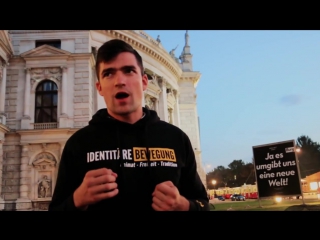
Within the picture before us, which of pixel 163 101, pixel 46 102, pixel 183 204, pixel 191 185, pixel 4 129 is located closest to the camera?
pixel 183 204

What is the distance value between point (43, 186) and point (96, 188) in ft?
12.5

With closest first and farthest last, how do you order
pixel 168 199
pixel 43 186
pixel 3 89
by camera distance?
pixel 168 199 < pixel 43 186 < pixel 3 89

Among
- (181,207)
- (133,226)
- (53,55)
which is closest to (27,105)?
(53,55)

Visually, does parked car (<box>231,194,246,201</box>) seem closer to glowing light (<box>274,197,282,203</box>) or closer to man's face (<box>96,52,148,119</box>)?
glowing light (<box>274,197,282,203</box>)

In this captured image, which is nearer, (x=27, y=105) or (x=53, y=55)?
(x=27, y=105)

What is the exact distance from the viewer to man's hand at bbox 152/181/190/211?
2.63 m

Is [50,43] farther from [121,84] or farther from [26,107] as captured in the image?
[121,84]

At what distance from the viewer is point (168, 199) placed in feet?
8.70

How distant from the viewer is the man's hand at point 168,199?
2.63 meters

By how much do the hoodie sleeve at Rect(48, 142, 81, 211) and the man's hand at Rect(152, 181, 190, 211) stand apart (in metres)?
0.68

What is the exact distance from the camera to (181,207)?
2.77 meters

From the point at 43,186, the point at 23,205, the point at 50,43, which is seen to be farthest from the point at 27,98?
the point at 23,205
